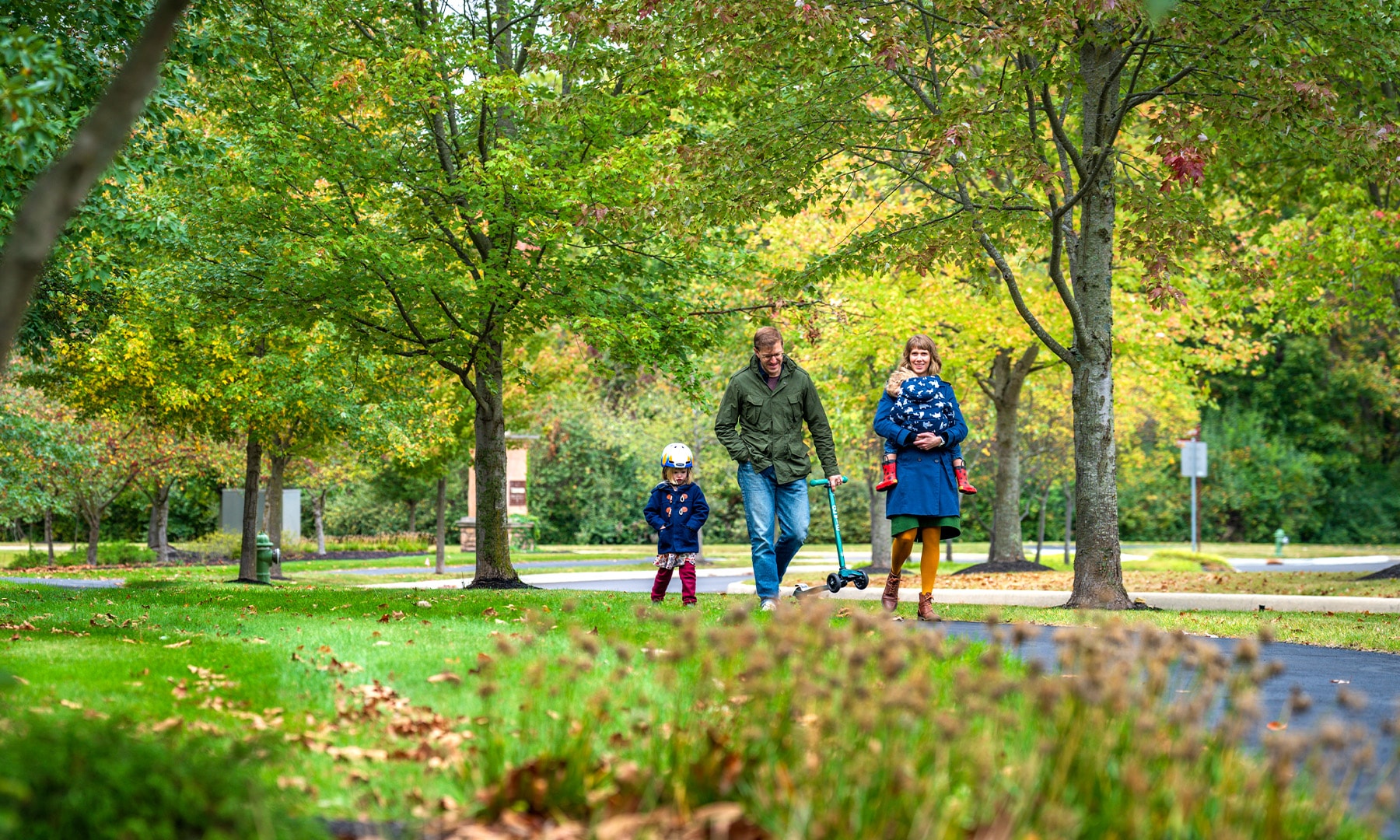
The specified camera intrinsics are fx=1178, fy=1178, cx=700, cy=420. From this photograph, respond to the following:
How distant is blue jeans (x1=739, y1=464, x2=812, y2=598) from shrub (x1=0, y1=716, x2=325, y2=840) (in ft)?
19.2

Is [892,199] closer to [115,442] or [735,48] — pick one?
[735,48]

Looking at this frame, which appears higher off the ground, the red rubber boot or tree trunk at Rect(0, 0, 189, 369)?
tree trunk at Rect(0, 0, 189, 369)

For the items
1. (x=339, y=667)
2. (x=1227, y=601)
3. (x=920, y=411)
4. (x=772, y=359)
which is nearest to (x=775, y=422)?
(x=772, y=359)

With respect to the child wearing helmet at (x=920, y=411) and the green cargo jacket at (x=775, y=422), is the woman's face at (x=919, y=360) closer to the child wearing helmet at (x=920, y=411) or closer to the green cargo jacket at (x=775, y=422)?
the child wearing helmet at (x=920, y=411)

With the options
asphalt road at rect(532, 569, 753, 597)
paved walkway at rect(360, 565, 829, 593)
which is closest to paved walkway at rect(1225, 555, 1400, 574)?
paved walkway at rect(360, 565, 829, 593)

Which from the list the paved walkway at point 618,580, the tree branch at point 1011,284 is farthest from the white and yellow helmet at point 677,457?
the paved walkway at point 618,580

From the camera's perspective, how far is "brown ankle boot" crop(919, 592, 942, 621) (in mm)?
8898

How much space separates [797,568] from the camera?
85.5 ft

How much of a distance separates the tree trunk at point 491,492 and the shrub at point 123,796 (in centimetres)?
1193

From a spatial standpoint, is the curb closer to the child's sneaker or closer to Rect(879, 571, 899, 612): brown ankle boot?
Rect(879, 571, 899, 612): brown ankle boot

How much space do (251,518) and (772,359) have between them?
42.5 ft

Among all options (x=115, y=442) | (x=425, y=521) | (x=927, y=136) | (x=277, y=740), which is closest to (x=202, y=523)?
(x=425, y=521)

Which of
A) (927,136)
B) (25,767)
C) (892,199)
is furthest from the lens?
(892,199)

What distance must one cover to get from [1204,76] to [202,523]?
37.6m
